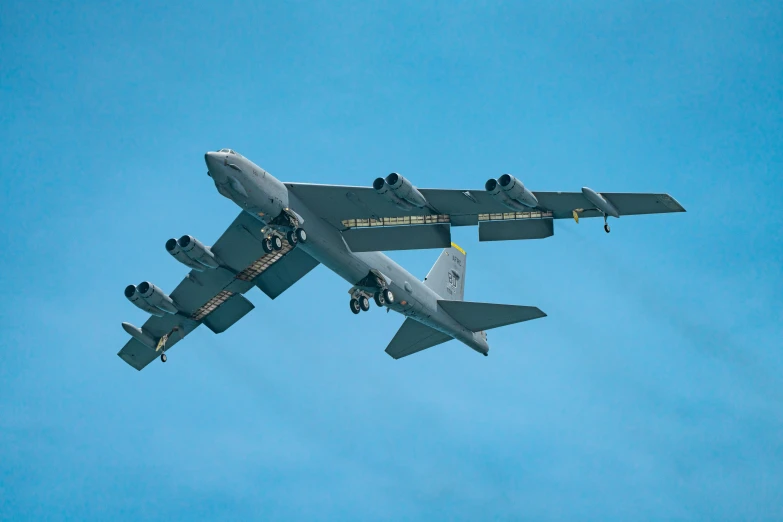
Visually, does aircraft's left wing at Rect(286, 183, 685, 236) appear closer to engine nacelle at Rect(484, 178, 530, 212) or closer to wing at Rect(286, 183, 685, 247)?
wing at Rect(286, 183, 685, 247)

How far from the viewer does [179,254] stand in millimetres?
51094

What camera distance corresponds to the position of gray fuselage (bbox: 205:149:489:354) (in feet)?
150

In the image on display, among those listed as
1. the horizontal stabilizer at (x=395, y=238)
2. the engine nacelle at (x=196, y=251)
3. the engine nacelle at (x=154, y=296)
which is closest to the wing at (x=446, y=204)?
the horizontal stabilizer at (x=395, y=238)

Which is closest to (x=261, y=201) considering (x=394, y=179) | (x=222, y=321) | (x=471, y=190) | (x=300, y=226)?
(x=300, y=226)

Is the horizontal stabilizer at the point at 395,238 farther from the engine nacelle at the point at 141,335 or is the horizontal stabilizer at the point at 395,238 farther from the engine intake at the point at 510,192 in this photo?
the engine nacelle at the point at 141,335

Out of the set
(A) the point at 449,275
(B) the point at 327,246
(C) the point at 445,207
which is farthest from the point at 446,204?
(A) the point at 449,275

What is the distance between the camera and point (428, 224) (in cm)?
4941

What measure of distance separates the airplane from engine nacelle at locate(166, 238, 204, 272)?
1.9 inches

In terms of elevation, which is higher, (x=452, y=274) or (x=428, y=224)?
(x=452, y=274)

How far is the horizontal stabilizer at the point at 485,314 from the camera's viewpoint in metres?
52.8

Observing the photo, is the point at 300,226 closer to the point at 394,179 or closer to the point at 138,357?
the point at 394,179

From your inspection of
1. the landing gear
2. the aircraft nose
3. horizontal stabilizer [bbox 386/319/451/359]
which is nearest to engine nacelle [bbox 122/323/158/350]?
horizontal stabilizer [bbox 386/319/451/359]

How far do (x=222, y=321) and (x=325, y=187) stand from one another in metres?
13.7

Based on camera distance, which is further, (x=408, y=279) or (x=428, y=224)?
(x=408, y=279)
